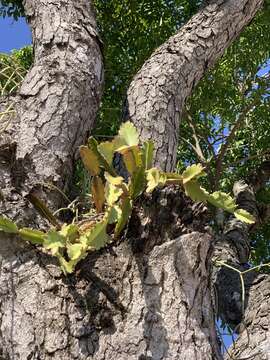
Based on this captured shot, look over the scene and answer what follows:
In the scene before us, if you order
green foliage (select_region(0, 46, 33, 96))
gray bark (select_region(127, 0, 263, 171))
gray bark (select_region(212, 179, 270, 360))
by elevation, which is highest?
green foliage (select_region(0, 46, 33, 96))

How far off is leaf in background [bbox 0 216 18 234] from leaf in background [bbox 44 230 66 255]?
0.14 m

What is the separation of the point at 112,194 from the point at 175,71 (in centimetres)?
107

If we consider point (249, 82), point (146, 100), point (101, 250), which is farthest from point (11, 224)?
point (249, 82)

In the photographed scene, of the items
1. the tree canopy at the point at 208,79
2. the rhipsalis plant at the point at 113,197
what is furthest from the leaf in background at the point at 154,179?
the tree canopy at the point at 208,79

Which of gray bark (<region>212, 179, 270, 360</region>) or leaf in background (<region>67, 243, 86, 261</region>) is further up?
leaf in background (<region>67, 243, 86, 261</region>)

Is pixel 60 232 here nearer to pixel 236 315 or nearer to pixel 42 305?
pixel 42 305

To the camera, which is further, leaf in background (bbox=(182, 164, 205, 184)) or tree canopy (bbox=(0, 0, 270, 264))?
tree canopy (bbox=(0, 0, 270, 264))

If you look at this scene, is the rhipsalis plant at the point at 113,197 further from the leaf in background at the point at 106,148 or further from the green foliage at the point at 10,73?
the green foliage at the point at 10,73

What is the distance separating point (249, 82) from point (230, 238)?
7.56ft

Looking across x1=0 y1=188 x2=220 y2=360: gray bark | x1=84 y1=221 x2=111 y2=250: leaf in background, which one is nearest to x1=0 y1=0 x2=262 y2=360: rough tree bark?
x1=0 y1=188 x2=220 y2=360: gray bark

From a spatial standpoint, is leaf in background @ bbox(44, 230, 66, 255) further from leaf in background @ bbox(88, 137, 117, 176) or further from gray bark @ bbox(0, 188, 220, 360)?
leaf in background @ bbox(88, 137, 117, 176)

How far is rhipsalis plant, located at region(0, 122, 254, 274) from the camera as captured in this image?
64.7 inches

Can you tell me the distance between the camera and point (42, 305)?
1656 mm

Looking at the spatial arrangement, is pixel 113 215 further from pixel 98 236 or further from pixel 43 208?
pixel 43 208
